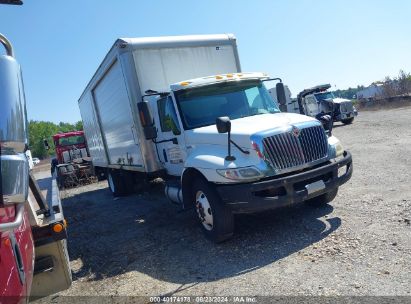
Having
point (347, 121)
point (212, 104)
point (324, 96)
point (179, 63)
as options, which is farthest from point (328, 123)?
point (324, 96)

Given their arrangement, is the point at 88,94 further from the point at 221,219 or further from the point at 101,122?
the point at 221,219

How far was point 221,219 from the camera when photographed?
16.6 ft

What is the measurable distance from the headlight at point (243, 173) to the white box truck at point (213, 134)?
13mm

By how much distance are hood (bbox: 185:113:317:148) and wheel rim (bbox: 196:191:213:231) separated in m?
0.84

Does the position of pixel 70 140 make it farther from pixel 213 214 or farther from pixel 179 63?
pixel 213 214

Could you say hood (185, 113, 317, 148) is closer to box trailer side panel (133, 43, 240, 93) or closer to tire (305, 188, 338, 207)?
tire (305, 188, 338, 207)

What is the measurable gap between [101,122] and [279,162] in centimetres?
740

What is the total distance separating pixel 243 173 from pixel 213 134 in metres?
0.94

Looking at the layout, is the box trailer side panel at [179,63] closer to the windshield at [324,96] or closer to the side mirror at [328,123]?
the side mirror at [328,123]

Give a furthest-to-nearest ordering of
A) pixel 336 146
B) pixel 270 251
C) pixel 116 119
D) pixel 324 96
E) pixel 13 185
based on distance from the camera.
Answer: pixel 324 96 < pixel 116 119 < pixel 336 146 < pixel 270 251 < pixel 13 185

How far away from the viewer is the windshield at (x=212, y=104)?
19.8 ft

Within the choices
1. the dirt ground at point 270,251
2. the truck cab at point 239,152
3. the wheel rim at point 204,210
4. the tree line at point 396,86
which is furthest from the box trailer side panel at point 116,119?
the tree line at point 396,86

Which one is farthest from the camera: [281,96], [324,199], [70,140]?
[70,140]

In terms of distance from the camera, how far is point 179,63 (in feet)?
23.9
